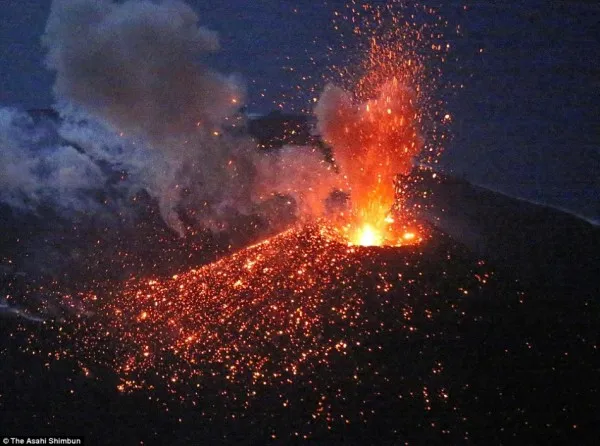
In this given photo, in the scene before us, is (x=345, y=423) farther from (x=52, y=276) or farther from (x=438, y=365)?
(x=52, y=276)

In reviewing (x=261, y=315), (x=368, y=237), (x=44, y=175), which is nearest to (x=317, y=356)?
(x=261, y=315)

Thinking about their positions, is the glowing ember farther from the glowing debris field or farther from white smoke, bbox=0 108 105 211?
white smoke, bbox=0 108 105 211

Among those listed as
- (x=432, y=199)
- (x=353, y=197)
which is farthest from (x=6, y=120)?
(x=432, y=199)

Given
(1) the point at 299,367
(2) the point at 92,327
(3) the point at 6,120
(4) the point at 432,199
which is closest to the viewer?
(1) the point at 299,367

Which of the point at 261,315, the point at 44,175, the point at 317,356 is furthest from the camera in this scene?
the point at 44,175

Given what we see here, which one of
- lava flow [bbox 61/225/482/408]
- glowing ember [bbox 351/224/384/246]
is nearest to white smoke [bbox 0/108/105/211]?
lava flow [bbox 61/225/482/408]

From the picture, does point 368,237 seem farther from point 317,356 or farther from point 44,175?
point 44,175

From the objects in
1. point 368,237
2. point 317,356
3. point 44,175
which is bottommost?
point 317,356

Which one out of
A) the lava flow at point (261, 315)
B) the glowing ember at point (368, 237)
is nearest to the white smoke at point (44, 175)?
the lava flow at point (261, 315)
